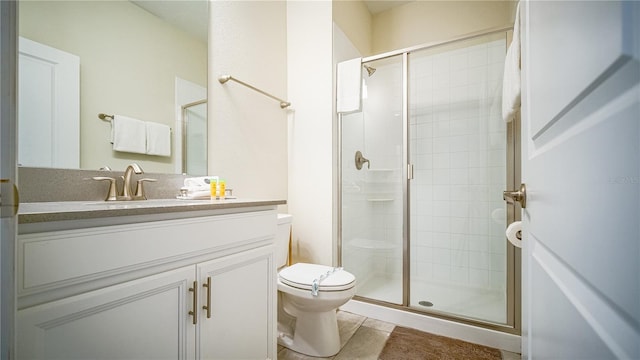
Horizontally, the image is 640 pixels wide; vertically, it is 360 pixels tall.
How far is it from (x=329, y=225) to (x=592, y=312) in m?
1.74

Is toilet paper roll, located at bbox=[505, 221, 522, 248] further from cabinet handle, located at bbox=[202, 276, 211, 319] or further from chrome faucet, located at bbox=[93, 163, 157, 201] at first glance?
chrome faucet, located at bbox=[93, 163, 157, 201]

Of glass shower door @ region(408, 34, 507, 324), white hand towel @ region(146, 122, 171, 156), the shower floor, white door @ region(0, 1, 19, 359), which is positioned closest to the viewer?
white door @ region(0, 1, 19, 359)

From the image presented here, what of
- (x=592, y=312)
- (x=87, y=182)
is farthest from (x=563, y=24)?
(x=87, y=182)

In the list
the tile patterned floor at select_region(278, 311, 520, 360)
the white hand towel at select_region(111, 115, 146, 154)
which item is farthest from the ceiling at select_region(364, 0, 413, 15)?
the tile patterned floor at select_region(278, 311, 520, 360)

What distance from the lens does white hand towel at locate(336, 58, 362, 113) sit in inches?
79.7

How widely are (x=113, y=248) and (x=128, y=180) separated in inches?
22.4

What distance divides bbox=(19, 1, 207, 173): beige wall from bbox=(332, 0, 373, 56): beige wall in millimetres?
1194

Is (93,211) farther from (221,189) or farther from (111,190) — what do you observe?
(221,189)

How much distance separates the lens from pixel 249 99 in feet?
6.02

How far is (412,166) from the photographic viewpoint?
202 cm

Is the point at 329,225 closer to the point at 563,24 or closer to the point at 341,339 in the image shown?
the point at 341,339

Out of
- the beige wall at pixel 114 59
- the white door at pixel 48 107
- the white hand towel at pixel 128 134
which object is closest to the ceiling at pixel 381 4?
the beige wall at pixel 114 59

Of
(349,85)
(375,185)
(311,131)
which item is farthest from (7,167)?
(375,185)

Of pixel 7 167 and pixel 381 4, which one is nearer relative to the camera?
pixel 7 167
